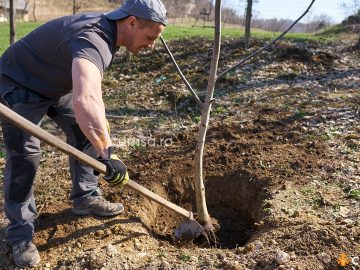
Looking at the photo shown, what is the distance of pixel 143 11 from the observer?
2.39m

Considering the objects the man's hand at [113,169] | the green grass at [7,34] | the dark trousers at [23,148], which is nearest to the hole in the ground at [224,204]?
the dark trousers at [23,148]

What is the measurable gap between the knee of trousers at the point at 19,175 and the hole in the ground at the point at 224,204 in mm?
1082

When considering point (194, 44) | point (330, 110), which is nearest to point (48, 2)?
point (194, 44)

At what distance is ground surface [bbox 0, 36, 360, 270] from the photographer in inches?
114

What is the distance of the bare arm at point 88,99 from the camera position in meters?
2.03

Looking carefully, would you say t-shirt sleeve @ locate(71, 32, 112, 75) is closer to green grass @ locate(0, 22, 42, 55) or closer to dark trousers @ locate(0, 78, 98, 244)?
dark trousers @ locate(0, 78, 98, 244)

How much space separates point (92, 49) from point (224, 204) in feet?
7.90

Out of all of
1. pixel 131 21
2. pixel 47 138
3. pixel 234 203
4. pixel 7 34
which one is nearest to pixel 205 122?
pixel 131 21

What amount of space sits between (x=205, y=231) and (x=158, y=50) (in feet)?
22.1

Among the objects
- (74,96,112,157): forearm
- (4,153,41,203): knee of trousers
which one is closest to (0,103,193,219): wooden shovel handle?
(74,96,112,157): forearm

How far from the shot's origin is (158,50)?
31.3ft

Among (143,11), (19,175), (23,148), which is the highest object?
(143,11)

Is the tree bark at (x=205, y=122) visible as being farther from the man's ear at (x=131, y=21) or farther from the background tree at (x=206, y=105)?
the man's ear at (x=131, y=21)

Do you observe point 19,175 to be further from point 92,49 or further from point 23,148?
point 92,49
